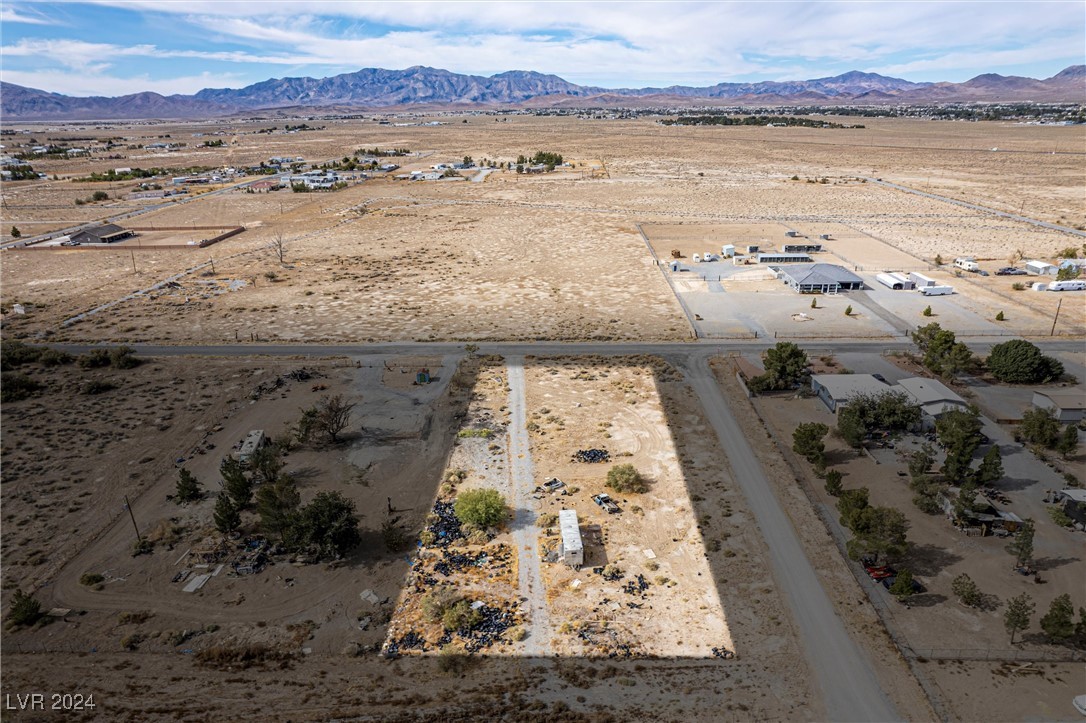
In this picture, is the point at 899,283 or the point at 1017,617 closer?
the point at 1017,617

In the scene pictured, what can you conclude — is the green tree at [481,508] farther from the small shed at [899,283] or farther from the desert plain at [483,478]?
the small shed at [899,283]

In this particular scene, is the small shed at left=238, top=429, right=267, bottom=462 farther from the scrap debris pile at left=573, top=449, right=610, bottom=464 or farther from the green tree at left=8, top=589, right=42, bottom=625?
the scrap debris pile at left=573, top=449, right=610, bottom=464

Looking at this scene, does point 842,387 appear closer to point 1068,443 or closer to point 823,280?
point 1068,443

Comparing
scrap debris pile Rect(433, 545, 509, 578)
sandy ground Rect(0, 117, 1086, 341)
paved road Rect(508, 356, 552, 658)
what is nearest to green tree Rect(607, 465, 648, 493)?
paved road Rect(508, 356, 552, 658)

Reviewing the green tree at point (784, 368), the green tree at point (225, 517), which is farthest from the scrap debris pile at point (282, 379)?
the green tree at point (784, 368)

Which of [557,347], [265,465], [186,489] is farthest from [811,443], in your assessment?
[186,489]
